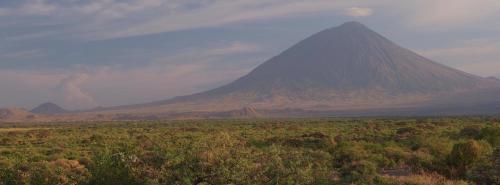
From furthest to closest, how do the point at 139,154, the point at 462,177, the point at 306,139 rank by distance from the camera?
the point at 306,139 → the point at 462,177 → the point at 139,154

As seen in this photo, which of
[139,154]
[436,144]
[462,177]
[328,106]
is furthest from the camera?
[328,106]

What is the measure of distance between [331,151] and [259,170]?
1752cm

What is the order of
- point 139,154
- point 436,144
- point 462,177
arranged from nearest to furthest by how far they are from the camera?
point 139,154 → point 462,177 → point 436,144

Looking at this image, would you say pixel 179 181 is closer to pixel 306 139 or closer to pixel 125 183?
pixel 125 183

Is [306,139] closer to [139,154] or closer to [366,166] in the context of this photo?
[366,166]

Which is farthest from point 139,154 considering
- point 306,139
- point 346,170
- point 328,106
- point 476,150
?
point 328,106

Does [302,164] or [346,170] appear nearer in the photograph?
[302,164]

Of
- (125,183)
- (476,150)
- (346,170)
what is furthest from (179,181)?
(476,150)

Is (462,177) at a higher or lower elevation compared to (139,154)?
lower

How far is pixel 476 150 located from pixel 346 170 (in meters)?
4.80

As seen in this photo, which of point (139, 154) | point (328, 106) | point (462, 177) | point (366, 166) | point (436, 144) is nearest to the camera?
point (139, 154)

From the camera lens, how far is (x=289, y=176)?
13.3 m

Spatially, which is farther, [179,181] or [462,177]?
[462,177]

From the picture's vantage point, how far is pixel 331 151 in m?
30.5
